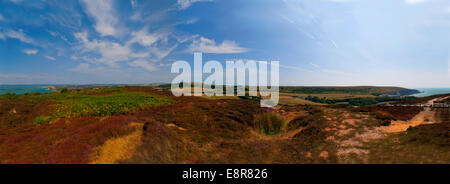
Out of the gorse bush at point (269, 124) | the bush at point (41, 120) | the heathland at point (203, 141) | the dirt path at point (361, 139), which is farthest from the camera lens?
the gorse bush at point (269, 124)

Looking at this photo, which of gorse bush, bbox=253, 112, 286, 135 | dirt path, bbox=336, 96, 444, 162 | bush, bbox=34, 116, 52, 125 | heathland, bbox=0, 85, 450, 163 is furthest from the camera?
gorse bush, bbox=253, 112, 286, 135

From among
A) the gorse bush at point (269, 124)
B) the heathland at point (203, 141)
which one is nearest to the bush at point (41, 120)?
the heathland at point (203, 141)

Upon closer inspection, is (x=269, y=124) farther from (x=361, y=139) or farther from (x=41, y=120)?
(x=41, y=120)

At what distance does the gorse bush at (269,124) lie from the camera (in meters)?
10.0

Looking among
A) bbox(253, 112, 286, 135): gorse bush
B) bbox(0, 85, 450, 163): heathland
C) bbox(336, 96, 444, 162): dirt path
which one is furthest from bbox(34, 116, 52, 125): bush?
bbox(336, 96, 444, 162): dirt path

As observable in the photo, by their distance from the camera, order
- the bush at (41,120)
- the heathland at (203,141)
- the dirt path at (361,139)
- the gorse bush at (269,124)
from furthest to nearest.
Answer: the gorse bush at (269,124), the bush at (41,120), the dirt path at (361,139), the heathland at (203,141)

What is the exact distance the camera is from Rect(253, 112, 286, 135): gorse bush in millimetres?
10033

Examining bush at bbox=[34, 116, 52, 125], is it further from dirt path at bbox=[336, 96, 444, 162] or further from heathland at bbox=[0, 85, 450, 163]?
dirt path at bbox=[336, 96, 444, 162]

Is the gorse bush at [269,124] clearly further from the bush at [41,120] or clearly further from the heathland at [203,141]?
the bush at [41,120]

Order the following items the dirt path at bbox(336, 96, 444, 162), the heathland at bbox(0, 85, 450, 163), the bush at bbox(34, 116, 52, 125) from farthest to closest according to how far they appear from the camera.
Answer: the bush at bbox(34, 116, 52, 125), the dirt path at bbox(336, 96, 444, 162), the heathland at bbox(0, 85, 450, 163)

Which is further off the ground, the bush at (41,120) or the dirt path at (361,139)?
the bush at (41,120)
